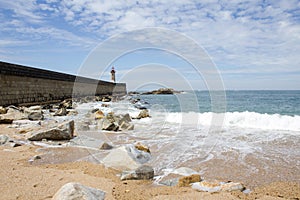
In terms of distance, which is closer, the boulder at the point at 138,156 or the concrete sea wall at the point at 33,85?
the boulder at the point at 138,156

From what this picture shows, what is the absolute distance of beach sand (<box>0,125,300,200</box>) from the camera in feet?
8.19

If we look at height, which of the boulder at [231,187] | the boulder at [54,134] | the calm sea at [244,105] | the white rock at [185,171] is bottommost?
the calm sea at [244,105]

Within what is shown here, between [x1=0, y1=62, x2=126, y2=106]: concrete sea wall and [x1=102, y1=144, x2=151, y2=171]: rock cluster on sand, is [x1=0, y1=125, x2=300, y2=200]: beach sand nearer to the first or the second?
[x1=102, y1=144, x2=151, y2=171]: rock cluster on sand

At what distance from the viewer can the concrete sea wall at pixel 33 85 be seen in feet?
41.3

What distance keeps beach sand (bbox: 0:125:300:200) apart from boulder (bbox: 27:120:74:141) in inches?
67.9

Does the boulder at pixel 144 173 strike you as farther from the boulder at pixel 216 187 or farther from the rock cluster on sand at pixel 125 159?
the boulder at pixel 216 187

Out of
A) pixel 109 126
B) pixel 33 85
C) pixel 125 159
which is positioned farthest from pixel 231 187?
pixel 33 85

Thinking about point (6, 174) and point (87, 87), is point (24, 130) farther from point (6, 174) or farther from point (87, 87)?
point (87, 87)

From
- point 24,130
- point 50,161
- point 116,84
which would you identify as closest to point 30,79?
point 24,130

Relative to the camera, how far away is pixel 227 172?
3.57m

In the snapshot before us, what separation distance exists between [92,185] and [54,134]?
3.13 m

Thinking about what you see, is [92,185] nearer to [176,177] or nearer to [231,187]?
[176,177]

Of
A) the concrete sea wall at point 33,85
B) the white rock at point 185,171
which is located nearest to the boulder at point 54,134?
the white rock at point 185,171

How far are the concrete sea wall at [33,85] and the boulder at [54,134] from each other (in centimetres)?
843
